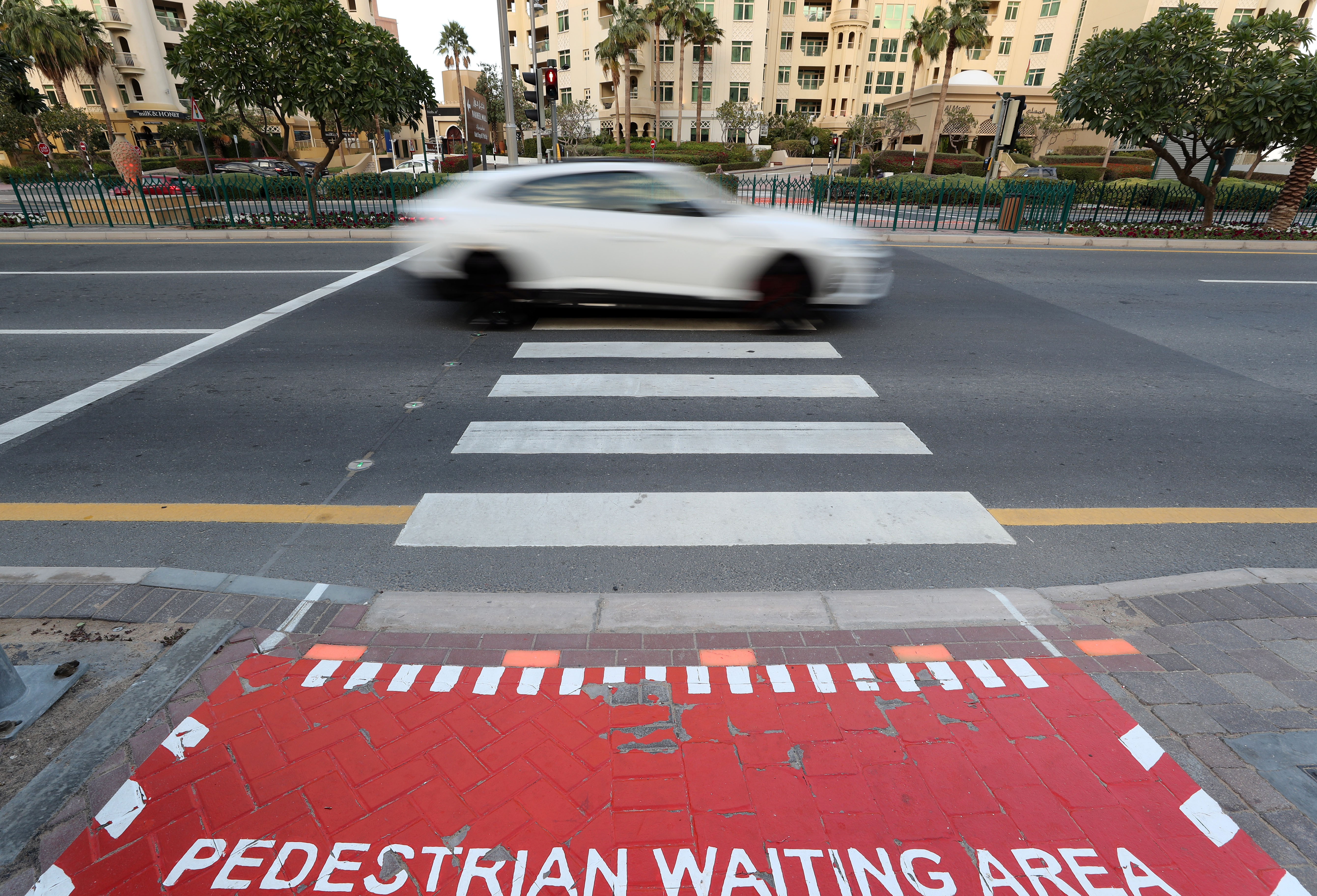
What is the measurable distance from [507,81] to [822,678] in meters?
16.5

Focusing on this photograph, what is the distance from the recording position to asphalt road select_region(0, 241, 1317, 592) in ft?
12.2

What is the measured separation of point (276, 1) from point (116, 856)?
1905 centimetres

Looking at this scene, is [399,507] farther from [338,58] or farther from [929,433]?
[338,58]

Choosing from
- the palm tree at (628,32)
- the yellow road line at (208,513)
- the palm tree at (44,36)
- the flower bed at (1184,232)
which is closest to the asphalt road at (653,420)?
the yellow road line at (208,513)

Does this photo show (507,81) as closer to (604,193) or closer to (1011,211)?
(604,193)

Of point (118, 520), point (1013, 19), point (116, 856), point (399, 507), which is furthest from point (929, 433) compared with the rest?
point (1013, 19)

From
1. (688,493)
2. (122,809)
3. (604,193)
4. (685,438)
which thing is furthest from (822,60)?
(122,809)

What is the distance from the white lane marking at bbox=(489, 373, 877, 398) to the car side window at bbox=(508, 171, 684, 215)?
2.17 metres

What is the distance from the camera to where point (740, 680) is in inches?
111

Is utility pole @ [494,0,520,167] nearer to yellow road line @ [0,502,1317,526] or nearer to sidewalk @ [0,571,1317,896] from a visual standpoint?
yellow road line @ [0,502,1317,526]

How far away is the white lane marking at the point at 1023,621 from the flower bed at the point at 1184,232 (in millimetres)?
16357

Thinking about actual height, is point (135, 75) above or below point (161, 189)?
above

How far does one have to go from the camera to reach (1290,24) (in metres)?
15.1

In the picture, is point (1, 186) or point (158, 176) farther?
point (1, 186)
